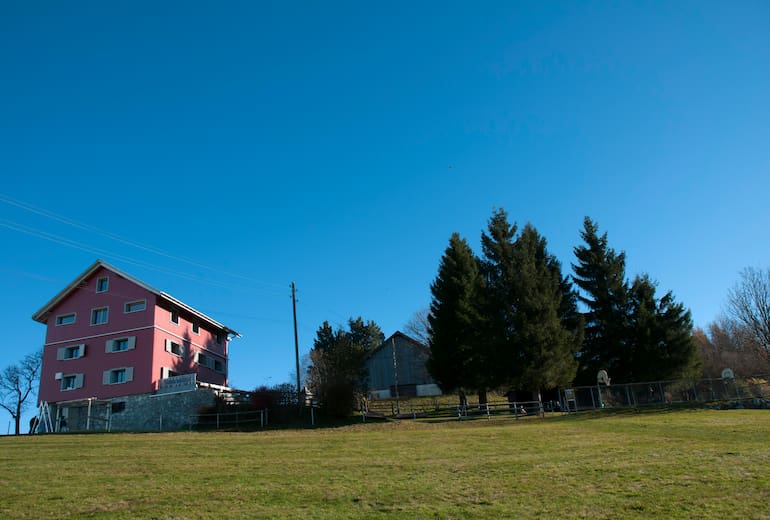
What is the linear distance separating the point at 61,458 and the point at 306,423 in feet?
53.5

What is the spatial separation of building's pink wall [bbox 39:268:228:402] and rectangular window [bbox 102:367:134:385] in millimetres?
249

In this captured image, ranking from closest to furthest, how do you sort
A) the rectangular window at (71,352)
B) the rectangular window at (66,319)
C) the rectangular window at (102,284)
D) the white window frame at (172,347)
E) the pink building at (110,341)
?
1. the pink building at (110,341)
2. the rectangular window at (71,352)
3. the white window frame at (172,347)
4. the rectangular window at (102,284)
5. the rectangular window at (66,319)

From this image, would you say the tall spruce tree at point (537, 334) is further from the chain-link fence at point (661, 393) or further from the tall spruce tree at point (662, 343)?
the tall spruce tree at point (662, 343)

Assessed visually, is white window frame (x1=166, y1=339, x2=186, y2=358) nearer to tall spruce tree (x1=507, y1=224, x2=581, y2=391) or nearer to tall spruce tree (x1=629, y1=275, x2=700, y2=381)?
tall spruce tree (x1=507, y1=224, x2=581, y2=391)

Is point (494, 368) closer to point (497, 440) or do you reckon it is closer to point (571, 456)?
point (497, 440)

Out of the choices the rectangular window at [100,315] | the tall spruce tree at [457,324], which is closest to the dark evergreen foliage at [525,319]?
the tall spruce tree at [457,324]

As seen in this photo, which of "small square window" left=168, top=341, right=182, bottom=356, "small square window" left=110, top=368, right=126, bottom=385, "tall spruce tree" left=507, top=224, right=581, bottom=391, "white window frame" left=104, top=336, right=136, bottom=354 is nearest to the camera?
"tall spruce tree" left=507, top=224, right=581, bottom=391

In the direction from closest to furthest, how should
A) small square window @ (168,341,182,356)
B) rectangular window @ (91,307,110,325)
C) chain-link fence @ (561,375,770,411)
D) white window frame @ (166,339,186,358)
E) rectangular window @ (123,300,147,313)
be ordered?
chain-link fence @ (561,375,770,411), rectangular window @ (123,300,147,313), white window frame @ (166,339,186,358), rectangular window @ (91,307,110,325), small square window @ (168,341,182,356)

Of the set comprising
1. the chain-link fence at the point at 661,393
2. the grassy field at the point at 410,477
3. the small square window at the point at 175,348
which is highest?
the small square window at the point at 175,348

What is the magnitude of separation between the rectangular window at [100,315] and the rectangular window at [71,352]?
6.49 feet

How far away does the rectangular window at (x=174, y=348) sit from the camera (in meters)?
41.7

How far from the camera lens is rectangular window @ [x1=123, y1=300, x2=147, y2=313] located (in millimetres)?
40894

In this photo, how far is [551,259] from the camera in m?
42.6

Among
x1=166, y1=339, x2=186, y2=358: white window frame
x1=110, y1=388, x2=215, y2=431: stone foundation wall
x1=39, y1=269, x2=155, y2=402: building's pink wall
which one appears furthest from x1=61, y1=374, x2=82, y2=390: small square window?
x1=166, y1=339, x2=186, y2=358: white window frame
